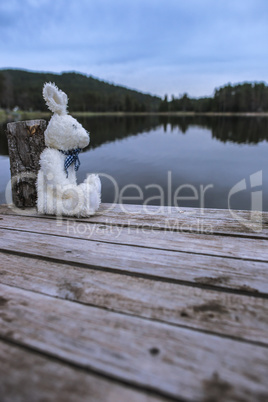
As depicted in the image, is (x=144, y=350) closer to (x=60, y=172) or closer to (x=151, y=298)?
(x=151, y=298)

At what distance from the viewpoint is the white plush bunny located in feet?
7.88

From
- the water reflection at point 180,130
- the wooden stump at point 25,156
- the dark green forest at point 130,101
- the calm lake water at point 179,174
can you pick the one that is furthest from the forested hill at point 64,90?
the wooden stump at point 25,156

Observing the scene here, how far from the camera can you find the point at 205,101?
314ft

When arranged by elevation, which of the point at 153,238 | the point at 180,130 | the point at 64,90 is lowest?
the point at 153,238

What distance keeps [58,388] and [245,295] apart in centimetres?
87

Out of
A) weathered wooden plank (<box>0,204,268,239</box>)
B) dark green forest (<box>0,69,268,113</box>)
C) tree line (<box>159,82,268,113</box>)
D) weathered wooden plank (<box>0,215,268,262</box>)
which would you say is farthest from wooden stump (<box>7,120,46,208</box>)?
tree line (<box>159,82,268,113</box>)

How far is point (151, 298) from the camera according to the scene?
119cm

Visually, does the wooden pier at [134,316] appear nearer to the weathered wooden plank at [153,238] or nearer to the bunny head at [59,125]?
the weathered wooden plank at [153,238]

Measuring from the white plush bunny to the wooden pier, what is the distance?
475mm

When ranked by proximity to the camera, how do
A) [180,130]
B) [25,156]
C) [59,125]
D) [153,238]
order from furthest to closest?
[180,130]
[25,156]
[59,125]
[153,238]

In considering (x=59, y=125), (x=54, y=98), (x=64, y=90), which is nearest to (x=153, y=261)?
(x=59, y=125)

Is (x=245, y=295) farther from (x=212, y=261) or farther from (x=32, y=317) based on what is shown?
(x=32, y=317)

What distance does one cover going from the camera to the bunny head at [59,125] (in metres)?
2.43

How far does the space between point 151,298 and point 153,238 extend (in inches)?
28.2
